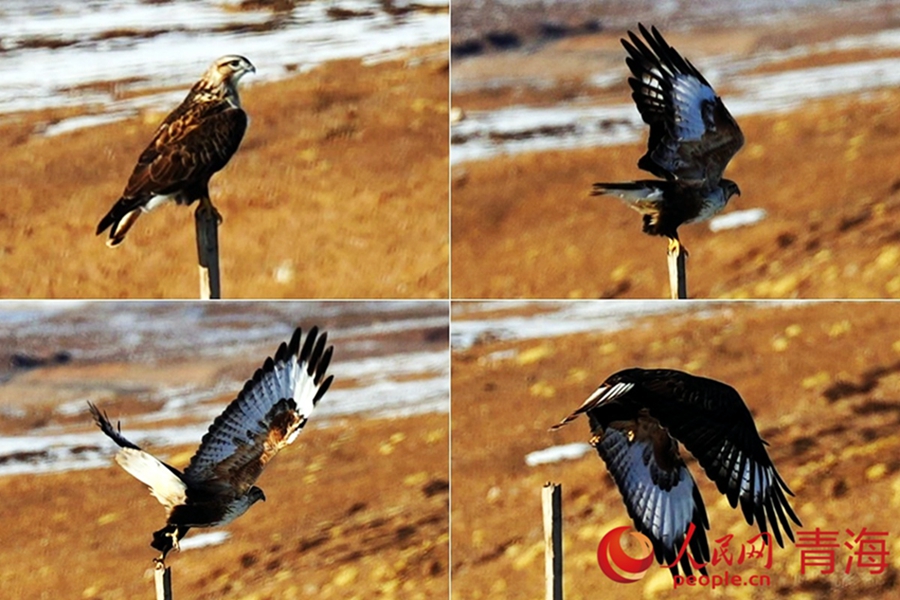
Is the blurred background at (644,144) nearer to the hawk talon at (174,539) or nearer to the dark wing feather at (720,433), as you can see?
the dark wing feather at (720,433)

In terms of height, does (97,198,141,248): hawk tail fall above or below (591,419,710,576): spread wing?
above

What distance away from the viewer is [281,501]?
4.18m

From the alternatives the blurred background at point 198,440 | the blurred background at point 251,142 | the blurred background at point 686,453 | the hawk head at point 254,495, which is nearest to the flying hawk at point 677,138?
the blurred background at point 686,453

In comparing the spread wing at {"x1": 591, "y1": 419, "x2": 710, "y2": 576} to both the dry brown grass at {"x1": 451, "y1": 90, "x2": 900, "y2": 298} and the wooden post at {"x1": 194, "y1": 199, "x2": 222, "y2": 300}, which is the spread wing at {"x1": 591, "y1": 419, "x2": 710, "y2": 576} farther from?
the wooden post at {"x1": 194, "y1": 199, "x2": 222, "y2": 300}

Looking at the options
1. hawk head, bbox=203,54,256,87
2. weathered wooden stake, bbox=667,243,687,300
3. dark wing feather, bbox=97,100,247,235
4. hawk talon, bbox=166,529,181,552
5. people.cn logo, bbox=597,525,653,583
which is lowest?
people.cn logo, bbox=597,525,653,583

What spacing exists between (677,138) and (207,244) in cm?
117

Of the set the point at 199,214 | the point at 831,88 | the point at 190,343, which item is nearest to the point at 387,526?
the point at 190,343

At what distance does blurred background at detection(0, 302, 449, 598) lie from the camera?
13.4ft

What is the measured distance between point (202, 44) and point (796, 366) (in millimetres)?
1744

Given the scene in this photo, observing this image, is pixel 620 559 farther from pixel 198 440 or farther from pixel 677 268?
pixel 198 440

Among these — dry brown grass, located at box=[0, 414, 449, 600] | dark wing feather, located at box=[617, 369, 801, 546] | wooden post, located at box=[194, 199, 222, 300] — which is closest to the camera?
dark wing feather, located at box=[617, 369, 801, 546]

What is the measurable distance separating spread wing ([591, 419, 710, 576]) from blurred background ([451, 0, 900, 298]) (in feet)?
1.44

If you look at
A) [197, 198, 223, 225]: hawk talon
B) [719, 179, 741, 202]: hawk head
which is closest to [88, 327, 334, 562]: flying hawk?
[197, 198, 223, 225]: hawk talon

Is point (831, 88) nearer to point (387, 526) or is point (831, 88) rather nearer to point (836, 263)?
point (836, 263)
